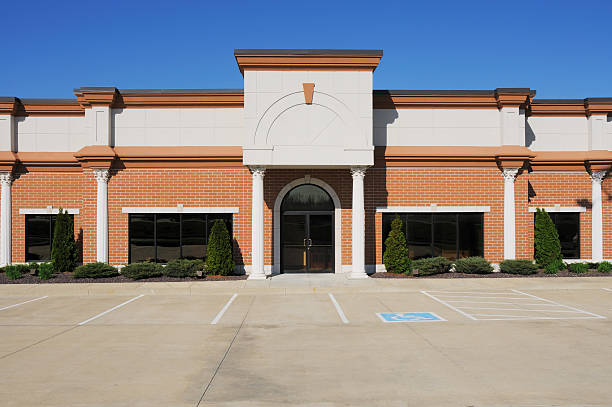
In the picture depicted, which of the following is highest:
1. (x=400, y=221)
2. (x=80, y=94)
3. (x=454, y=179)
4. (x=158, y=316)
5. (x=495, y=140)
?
(x=80, y=94)

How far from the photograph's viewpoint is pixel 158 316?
516 inches

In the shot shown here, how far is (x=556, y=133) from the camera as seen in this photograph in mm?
22906

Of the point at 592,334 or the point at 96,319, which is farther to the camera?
the point at 96,319

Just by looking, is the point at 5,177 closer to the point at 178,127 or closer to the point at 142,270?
the point at 178,127

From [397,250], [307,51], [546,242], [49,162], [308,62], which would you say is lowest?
[397,250]

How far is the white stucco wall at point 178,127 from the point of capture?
70.6ft

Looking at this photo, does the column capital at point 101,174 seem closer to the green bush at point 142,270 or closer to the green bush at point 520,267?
the green bush at point 142,270

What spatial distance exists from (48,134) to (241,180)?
910cm

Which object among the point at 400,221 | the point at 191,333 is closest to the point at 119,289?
the point at 191,333

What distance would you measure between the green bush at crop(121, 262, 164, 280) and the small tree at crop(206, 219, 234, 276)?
1.98 metres

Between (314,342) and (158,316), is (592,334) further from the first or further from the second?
(158,316)

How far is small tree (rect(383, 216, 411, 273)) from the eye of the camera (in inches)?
797

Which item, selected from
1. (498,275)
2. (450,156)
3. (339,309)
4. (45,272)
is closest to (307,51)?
(450,156)

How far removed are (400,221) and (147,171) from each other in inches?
429
